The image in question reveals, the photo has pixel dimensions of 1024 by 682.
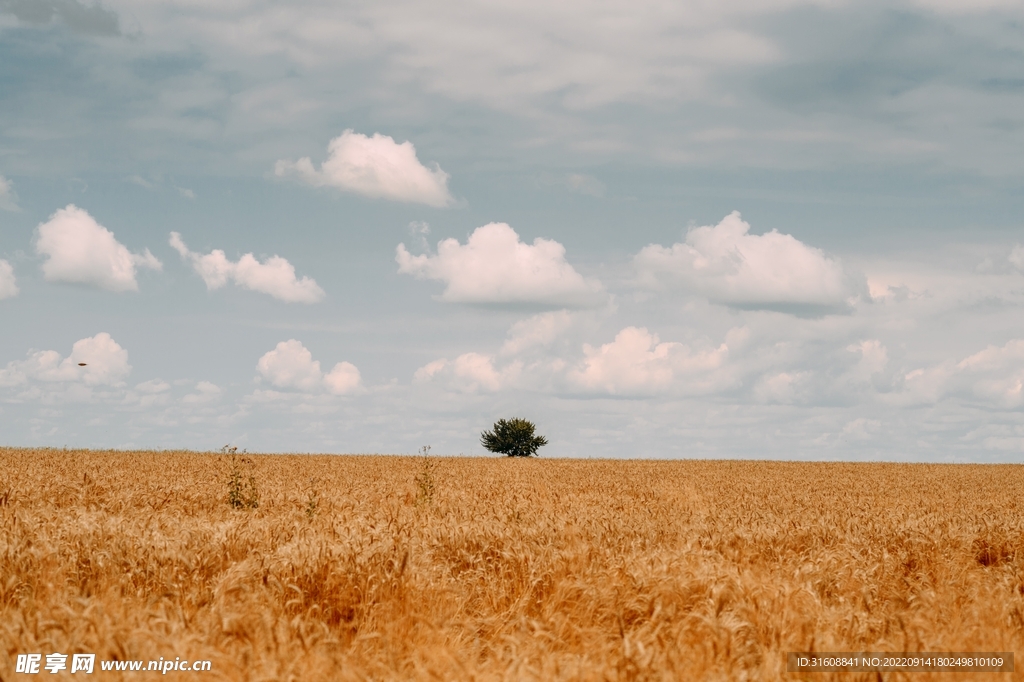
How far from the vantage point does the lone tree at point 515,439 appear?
7531 centimetres

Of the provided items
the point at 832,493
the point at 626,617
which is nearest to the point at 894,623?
the point at 626,617

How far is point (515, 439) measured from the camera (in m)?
75.7

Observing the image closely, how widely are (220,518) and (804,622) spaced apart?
33.9ft

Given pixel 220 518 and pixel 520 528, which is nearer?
pixel 520 528

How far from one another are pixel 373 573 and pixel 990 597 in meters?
6.39

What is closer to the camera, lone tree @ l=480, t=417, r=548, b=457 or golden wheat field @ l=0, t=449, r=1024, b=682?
golden wheat field @ l=0, t=449, r=1024, b=682

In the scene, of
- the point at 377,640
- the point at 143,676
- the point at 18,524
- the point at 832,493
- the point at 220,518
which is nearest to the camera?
the point at 143,676

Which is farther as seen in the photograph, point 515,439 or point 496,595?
point 515,439

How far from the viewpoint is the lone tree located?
247ft

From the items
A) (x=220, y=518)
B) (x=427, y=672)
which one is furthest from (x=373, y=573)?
(x=220, y=518)

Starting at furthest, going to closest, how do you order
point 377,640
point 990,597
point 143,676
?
1. point 990,597
2. point 377,640
3. point 143,676

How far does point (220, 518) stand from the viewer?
13.2m

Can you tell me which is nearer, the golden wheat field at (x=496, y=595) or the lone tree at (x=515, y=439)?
the golden wheat field at (x=496, y=595)

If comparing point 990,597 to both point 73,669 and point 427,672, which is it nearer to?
point 427,672
